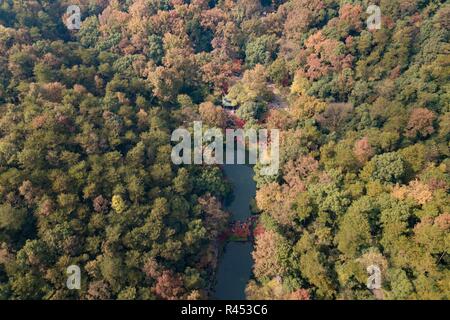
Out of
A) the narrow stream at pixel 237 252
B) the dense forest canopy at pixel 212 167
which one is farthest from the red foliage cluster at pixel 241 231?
the dense forest canopy at pixel 212 167

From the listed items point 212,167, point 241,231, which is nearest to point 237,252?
point 241,231

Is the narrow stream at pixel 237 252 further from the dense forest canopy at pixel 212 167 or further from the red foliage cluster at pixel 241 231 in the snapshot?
the dense forest canopy at pixel 212 167

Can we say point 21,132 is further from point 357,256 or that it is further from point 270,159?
point 357,256

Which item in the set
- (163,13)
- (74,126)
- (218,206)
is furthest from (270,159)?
(163,13)

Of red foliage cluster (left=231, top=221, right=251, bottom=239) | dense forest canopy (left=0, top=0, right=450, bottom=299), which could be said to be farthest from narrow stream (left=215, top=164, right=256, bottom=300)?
dense forest canopy (left=0, top=0, right=450, bottom=299)

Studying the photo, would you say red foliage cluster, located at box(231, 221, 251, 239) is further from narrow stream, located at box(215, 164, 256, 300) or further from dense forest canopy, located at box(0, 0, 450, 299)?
dense forest canopy, located at box(0, 0, 450, 299)
